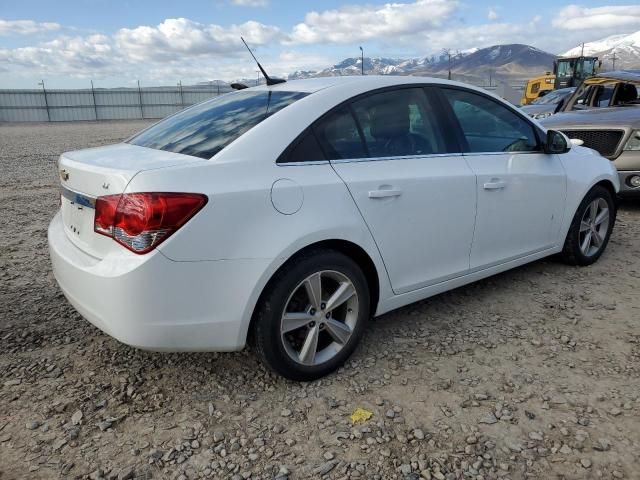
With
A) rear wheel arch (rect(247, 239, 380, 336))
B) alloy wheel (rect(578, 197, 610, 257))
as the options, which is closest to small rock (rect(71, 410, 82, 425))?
rear wheel arch (rect(247, 239, 380, 336))

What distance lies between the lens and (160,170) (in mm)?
2311

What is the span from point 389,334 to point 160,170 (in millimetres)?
1795

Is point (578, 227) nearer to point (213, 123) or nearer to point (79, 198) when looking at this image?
point (213, 123)

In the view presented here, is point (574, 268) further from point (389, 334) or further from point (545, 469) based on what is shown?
point (545, 469)

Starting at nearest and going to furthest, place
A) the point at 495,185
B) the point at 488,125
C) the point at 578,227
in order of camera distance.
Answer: the point at 495,185
the point at 488,125
the point at 578,227

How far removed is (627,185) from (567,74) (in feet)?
77.6

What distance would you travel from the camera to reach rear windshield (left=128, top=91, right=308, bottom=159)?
2672mm

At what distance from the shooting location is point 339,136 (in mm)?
2812

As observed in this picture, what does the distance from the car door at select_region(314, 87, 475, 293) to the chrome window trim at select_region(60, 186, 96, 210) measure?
1165mm

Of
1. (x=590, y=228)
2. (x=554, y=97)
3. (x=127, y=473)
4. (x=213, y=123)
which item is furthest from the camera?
(x=554, y=97)

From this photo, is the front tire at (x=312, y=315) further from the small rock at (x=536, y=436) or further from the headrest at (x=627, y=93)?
the headrest at (x=627, y=93)

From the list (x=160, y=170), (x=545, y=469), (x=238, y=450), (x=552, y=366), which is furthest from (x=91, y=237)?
(x=552, y=366)

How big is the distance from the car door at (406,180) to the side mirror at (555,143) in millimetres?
973

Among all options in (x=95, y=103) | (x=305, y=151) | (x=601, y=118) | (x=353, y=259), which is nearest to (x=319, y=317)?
(x=353, y=259)
